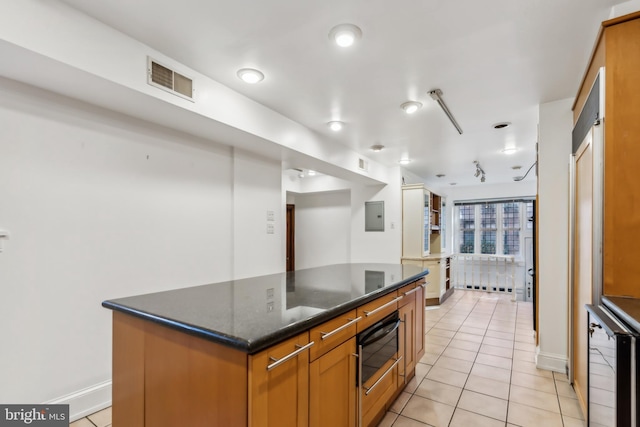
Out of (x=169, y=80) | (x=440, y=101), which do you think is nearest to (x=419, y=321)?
(x=440, y=101)

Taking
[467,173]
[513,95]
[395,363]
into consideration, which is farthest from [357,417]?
[467,173]

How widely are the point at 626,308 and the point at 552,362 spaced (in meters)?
1.93

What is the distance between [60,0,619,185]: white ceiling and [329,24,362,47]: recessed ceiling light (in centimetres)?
4

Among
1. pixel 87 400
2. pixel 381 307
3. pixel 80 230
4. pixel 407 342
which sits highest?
pixel 80 230

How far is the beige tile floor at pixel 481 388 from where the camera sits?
215 centimetres

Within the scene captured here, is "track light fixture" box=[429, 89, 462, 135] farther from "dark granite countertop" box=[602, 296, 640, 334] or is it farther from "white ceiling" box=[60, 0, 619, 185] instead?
"dark granite countertop" box=[602, 296, 640, 334]

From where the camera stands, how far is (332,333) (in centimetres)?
148

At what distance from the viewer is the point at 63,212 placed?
2150mm

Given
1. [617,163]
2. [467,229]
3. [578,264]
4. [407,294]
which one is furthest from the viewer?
[467,229]

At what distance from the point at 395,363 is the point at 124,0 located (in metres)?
2.76

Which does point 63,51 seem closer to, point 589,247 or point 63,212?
point 63,212

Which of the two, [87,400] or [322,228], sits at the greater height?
[322,228]

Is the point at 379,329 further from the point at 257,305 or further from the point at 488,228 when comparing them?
the point at 488,228

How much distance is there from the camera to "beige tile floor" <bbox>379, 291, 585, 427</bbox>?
2160 millimetres
